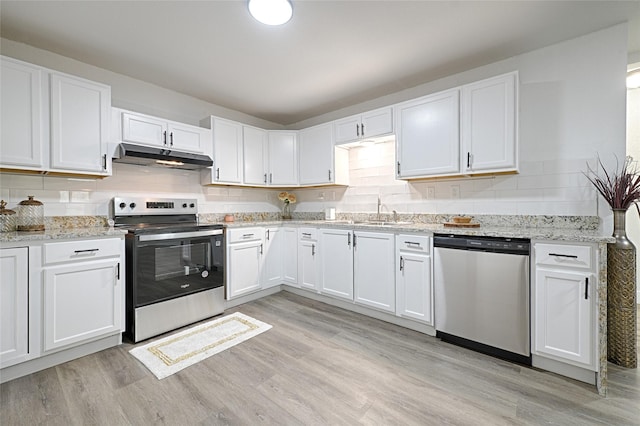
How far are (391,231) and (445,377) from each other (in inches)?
50.1

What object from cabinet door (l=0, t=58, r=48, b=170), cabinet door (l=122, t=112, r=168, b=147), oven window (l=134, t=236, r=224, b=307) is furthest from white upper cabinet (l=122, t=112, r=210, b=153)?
oven window (l=134, t=236, r=224, b=307)

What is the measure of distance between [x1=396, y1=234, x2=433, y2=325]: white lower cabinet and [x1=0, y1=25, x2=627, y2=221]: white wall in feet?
2.41

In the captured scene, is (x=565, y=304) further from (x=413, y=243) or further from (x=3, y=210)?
(x=3, y=210)

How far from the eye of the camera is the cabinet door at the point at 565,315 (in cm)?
181

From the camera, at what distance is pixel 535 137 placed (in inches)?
Answer: 99.3

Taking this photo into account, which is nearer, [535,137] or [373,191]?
[535,137]

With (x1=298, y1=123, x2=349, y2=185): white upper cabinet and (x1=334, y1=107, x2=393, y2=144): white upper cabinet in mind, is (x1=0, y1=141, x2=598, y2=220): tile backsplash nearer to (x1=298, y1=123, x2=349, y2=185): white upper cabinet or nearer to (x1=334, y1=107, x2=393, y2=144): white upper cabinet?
(x1=298, y1=123, x2=349, y2=185): white upper cabinet

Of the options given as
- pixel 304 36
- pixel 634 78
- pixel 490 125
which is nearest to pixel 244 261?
pixel 304 36

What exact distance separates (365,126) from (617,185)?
223 cm

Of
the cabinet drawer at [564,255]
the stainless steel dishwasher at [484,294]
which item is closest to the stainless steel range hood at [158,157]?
the stainless steel dishwasher at [484,294]

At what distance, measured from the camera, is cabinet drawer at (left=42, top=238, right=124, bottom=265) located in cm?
204

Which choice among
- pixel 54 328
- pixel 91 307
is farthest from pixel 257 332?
pixel 54 328

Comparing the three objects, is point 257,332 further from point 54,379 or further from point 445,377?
point 445,377

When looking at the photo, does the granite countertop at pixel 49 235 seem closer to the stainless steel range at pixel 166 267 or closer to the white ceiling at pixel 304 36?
the stainless steel range at pixel 166 267
